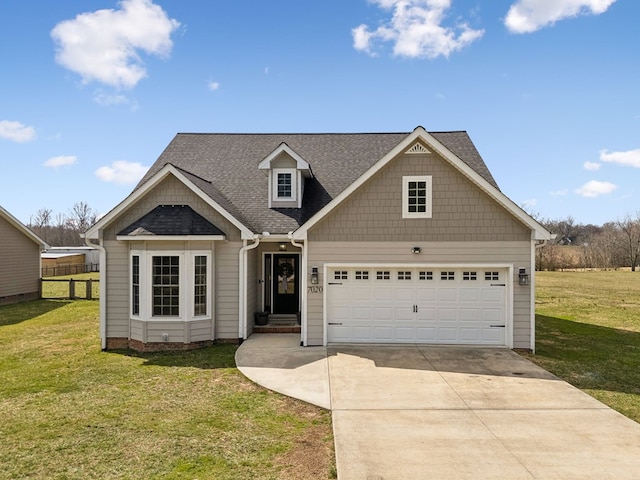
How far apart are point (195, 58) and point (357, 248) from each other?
1033 cm

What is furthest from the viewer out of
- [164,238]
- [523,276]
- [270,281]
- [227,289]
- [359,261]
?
[270,281]

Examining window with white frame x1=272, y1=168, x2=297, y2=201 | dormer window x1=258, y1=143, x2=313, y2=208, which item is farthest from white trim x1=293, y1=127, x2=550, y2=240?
window with white frame x1=272, y1=168, x2=297, y2=201

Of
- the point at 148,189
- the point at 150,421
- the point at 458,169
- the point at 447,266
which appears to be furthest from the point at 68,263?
the point at 458,169

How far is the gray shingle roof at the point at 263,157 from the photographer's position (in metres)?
13.9

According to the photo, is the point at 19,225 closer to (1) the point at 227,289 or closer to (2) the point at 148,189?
(2) the point at 148,189

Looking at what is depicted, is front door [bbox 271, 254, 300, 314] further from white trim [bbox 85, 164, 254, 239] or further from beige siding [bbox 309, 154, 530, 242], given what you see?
beige siding [bbox 309, 154, 530, 242]

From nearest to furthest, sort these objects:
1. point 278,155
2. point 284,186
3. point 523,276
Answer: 1. point 523,276
2. point 278,155
3. point 284,186

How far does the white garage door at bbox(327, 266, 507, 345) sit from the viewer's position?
1169 centimetres

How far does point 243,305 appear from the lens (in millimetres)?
12148

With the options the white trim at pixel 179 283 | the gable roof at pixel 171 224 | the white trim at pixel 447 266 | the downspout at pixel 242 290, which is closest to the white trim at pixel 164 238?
the gable roof at pixel 171 224

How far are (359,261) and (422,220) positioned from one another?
2.23m

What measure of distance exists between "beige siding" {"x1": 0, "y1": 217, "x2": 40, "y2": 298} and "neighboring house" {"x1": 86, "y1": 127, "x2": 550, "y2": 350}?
12.8 m

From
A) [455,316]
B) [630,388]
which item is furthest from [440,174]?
[630,388]

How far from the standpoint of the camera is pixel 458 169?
11.4m
